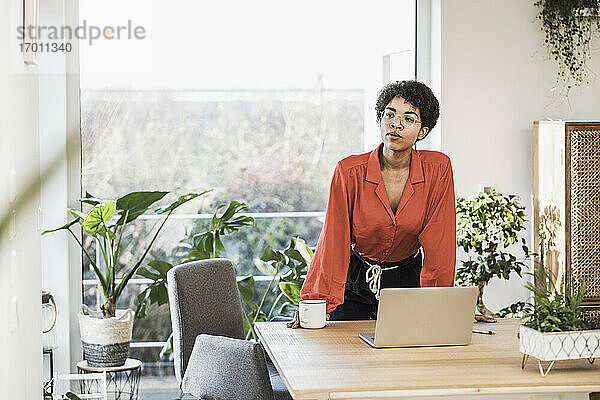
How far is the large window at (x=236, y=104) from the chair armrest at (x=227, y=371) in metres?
1.58

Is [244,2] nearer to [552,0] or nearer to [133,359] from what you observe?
[552,0]

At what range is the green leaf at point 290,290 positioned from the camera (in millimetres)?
4133

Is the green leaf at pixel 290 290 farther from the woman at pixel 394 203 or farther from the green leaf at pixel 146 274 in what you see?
the woman at pixel 394 203

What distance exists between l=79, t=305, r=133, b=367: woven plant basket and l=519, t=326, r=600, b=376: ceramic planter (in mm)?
2236

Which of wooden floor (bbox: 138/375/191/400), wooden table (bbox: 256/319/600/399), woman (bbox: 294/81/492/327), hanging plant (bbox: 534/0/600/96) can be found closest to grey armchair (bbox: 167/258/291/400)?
wooden table (bbox: 256/319/600/399)

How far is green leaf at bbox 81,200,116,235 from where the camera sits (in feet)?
12.2

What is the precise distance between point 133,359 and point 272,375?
1.13m

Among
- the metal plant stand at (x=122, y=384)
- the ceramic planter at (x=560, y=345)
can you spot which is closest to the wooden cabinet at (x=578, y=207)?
the ceramic planter at (x=560, y=345)

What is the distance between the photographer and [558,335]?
7.20ft

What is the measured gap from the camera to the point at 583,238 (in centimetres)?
403

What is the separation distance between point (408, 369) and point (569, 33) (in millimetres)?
2824

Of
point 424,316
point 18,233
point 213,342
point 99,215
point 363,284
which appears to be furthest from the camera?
point 99,215

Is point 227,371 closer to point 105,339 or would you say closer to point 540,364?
point 540,364

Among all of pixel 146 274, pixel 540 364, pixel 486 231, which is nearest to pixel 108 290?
pixel 146 274
